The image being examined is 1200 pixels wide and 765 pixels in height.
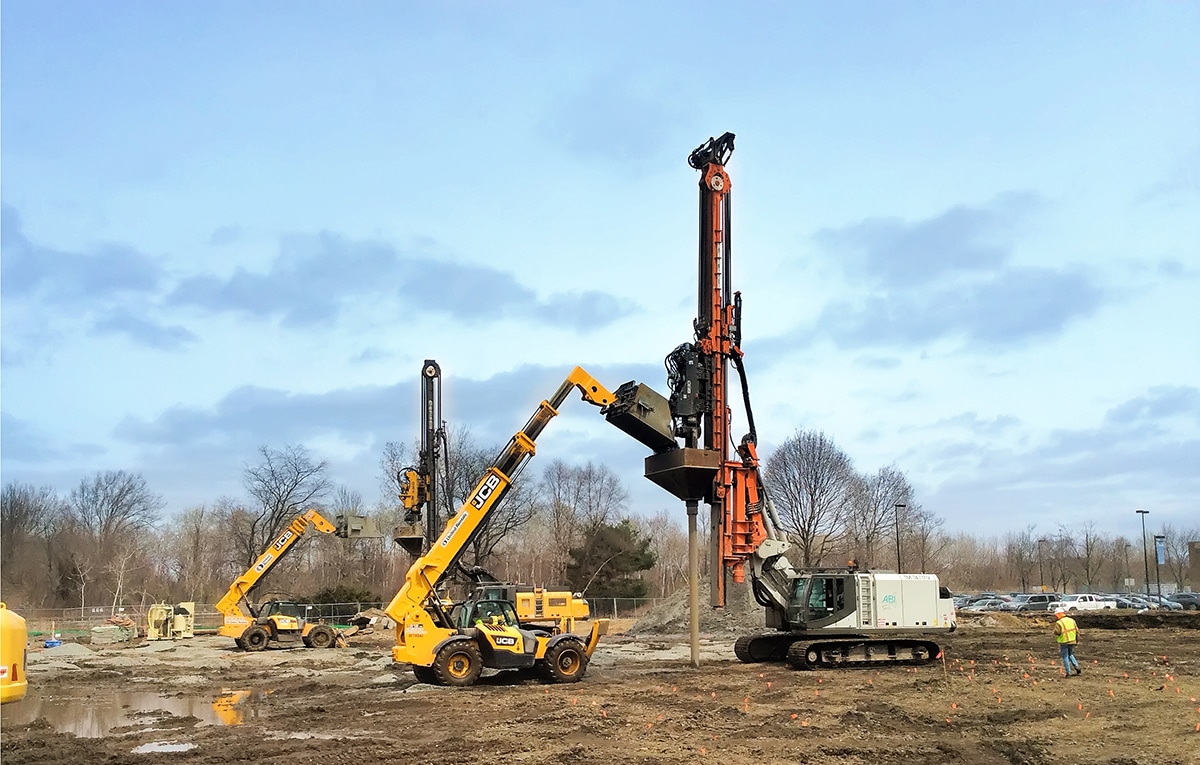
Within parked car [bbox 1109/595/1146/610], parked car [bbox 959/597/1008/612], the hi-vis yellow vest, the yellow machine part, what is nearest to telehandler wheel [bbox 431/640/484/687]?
the hi-vis yellow vest

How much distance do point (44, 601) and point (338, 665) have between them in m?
50.6

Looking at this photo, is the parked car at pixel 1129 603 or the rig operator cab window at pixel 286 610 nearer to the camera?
the rig operator cab window at pixel 286 610

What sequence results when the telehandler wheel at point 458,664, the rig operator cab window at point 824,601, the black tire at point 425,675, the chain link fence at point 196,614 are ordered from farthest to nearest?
the chain link fence at point 196,614 < the rig operator cab window at point 824,601 < the black tire at point 425,675 < the telehandler wheel at point 458,664

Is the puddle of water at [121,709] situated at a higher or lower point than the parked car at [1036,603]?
higher

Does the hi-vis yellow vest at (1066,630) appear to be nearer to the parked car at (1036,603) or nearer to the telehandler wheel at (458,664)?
the telehandler wheel at (458,664)

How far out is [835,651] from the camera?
77.9 ft

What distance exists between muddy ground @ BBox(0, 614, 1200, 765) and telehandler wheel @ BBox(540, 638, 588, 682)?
1.84 ft

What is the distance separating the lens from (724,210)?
2559 centimetres

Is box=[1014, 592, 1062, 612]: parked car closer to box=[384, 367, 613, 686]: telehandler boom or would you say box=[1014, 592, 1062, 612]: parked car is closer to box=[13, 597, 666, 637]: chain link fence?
box=[13, 597, 666, 637]: chain link fence

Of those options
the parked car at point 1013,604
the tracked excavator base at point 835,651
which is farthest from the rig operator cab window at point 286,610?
the parked car at point 1013,604

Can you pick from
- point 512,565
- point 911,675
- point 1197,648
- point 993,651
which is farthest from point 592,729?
point 512,565

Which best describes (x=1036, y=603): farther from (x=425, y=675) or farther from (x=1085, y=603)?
(x=425, y=675)

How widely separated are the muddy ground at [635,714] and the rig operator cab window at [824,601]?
151 centimetres

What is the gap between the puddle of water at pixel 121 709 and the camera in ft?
53.3
